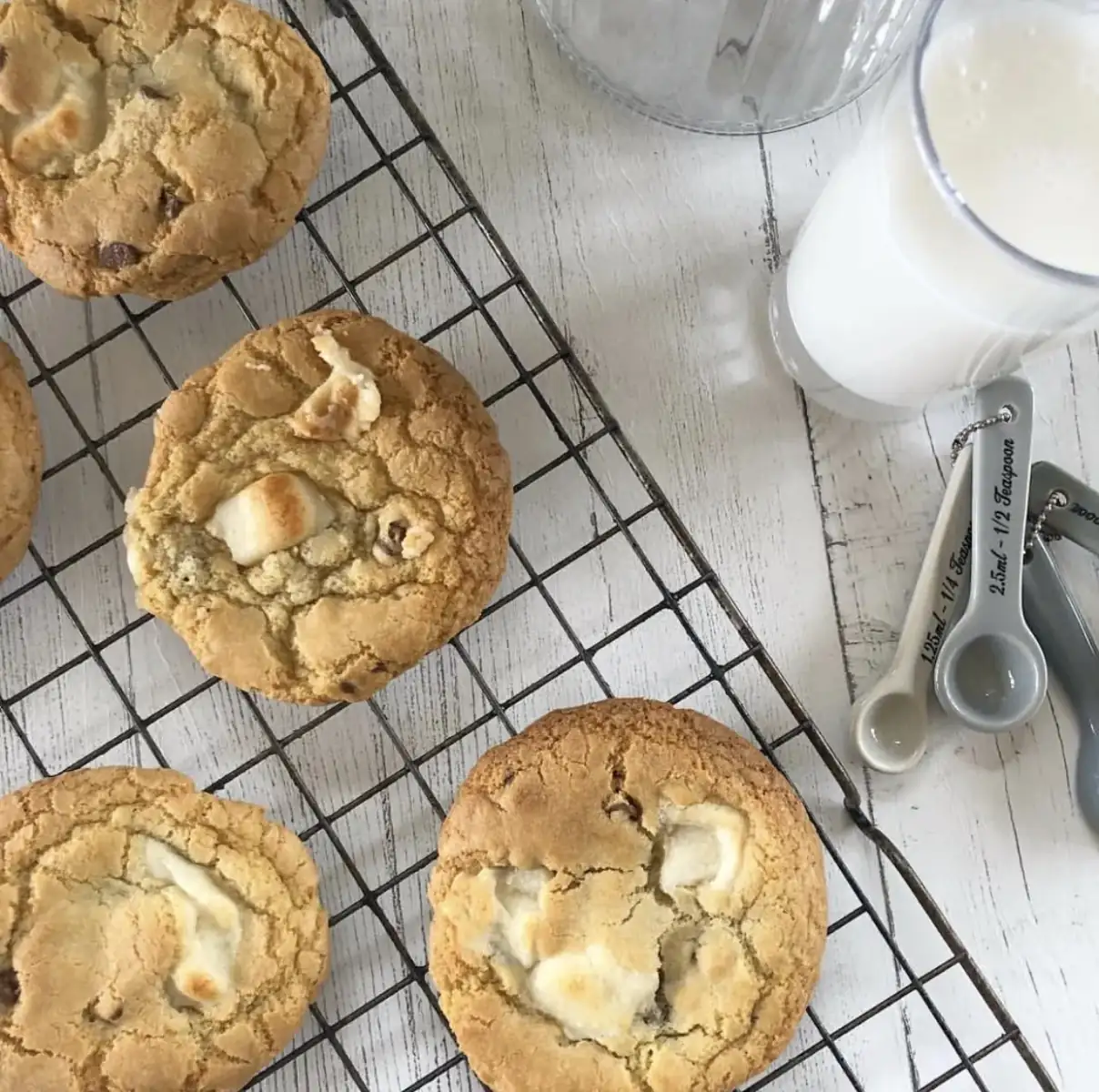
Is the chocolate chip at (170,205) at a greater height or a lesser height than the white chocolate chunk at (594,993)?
greater

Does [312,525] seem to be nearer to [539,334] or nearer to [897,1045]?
[539,334]

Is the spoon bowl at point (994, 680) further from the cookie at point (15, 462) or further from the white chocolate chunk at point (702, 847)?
the cookie at point (15, 462)

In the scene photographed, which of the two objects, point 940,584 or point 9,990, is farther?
point 940,584

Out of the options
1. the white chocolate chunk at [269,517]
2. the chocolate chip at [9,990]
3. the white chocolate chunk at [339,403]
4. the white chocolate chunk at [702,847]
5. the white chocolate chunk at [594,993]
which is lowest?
the white chocolate chunk at [594,993]

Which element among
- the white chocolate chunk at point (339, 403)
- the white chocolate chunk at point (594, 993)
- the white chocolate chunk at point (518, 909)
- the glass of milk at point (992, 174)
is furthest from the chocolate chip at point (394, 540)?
the glass of milk at point (992, 174)

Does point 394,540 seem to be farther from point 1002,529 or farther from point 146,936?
point 1002,529

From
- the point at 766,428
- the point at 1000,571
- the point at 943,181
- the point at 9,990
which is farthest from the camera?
the point at 766,428

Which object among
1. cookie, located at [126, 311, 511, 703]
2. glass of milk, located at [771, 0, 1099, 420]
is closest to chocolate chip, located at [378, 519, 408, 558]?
cookie, located at [126, 311, 511, 703]

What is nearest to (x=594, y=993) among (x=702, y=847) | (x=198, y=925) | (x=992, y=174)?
(x=702, y=847)

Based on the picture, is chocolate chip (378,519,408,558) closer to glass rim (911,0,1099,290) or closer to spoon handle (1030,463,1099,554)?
glass rim (911,0,1099,290)
